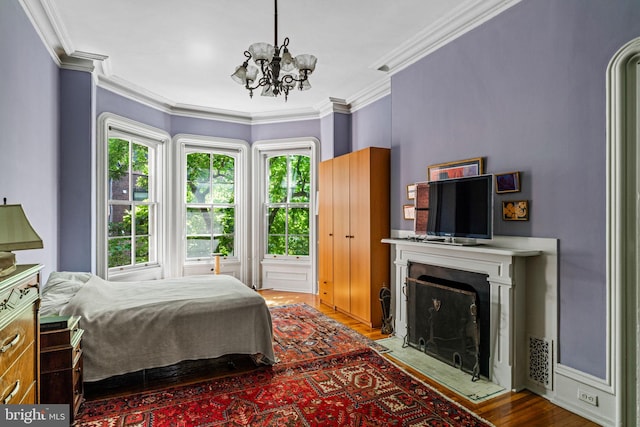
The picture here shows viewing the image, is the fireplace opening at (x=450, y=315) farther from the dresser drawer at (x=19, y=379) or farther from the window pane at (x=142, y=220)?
the window pane at (x=142, y=220)

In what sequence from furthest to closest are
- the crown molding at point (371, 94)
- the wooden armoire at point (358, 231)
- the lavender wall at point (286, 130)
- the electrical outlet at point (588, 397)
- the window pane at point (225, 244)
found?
the window pane at point (225, 244) → the lavender wall at point (286, 130) → the crown molding at point (371, 94) → the wooden armoire at point (358, 231) → the electrical outlet at point (588, 397)

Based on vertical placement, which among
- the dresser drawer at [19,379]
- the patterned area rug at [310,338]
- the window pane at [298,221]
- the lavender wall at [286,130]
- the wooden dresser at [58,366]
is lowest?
the patterned area rug at [310,338]

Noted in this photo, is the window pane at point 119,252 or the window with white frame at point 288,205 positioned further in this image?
the window with white frame at point 288,205

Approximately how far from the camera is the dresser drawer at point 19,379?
1.39 metres

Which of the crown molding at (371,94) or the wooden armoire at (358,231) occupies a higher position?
the crown molding at (371,94)

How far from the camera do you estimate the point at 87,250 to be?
154 inches

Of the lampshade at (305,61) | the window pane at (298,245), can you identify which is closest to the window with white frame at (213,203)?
the window pane at (298,245)

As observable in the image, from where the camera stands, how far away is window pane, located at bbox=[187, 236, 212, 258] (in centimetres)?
584

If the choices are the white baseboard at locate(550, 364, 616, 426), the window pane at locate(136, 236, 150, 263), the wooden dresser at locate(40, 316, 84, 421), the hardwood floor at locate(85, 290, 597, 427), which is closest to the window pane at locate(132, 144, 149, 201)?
the window pane at locate(136, 236, 150, 263)

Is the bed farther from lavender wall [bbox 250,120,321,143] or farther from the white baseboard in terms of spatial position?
lavender wall [bbox 250,120,321,143]

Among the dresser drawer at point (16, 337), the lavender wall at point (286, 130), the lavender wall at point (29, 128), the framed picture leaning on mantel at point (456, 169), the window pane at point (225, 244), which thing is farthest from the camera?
the window pane at point (225, 244)

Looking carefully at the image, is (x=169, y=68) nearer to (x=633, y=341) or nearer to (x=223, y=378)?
(x=223, y=378)

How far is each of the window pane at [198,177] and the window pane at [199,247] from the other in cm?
61

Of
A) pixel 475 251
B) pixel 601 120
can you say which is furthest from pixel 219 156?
pixel 601 120
